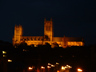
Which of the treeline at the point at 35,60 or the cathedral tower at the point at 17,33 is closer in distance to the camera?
the treeline at the point at 35,60

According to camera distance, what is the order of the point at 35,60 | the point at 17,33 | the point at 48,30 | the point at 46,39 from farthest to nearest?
the point at 17,33 < the point at 48,30 < the point at 46,39 < the point at 35,60

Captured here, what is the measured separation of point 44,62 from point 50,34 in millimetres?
66499

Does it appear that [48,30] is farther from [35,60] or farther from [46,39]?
[35,60]

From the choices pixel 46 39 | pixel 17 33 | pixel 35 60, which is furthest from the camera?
pixel 17 33

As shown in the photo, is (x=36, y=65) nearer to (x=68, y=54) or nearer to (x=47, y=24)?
(x=68, y=54)

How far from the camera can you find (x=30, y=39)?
9288 cm

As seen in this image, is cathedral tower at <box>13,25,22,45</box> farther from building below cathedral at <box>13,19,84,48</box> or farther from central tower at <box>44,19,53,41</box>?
central tower at <box>44,19,53,41</box>

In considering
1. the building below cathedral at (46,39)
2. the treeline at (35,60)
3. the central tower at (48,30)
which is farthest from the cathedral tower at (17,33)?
the treeline at (35,60)

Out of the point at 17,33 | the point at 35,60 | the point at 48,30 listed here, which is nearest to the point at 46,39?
the point at 48,30

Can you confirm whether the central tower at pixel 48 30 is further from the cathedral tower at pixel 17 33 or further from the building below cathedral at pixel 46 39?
the cathedral tower at pixel 17 33

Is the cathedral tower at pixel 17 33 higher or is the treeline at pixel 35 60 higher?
the cathedral tower at pixel 17 33

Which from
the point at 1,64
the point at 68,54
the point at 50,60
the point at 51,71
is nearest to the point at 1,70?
the point at 1,64

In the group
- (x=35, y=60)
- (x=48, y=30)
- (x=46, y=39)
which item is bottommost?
(x=35, y=60)

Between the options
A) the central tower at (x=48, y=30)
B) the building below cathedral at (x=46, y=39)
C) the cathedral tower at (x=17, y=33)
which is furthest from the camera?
the cathedral tower at (x=17, y=33)
